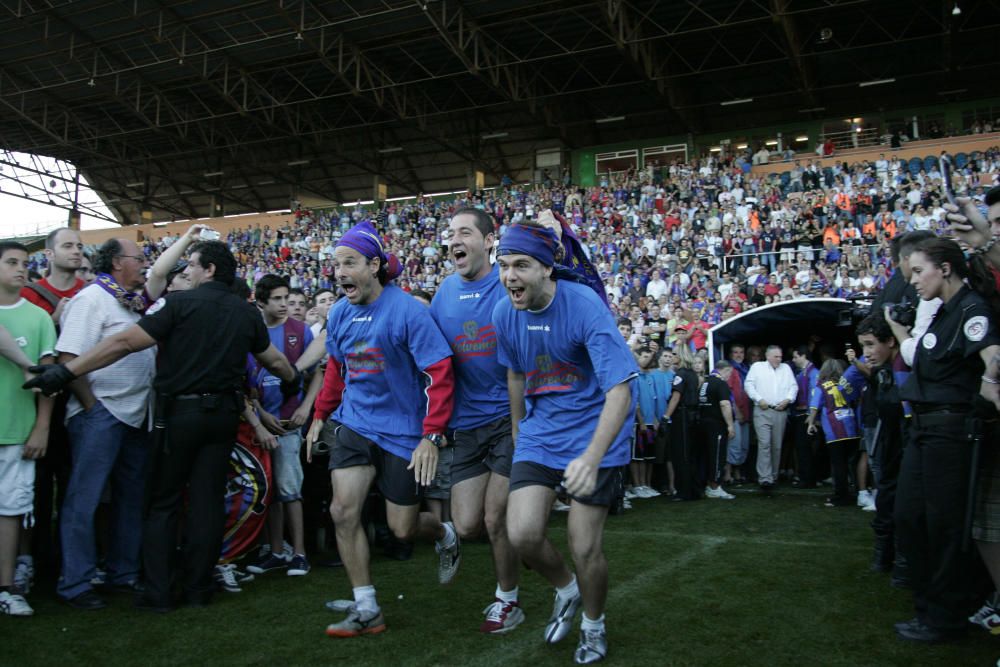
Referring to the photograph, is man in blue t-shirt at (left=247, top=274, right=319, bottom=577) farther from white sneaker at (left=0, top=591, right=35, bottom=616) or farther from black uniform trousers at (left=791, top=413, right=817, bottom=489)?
black uniform trousers at (left=791, top=413, right=817, bottom=489)

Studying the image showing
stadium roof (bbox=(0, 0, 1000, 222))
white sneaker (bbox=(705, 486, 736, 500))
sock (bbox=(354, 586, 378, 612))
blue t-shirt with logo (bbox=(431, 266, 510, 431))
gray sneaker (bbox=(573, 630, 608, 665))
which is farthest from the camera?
stadium roof (bbox=(0, 0, 1000, 222))

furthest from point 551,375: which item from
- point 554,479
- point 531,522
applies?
point 531,522

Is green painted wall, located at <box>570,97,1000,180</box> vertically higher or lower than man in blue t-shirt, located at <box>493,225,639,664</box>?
higher

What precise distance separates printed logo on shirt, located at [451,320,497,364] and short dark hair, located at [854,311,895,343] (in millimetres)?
2910

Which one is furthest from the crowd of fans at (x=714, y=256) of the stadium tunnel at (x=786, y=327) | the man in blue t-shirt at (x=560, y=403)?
the man in blue t-shirt at (x=560, y=403)

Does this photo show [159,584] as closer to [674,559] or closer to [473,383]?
[473,383]

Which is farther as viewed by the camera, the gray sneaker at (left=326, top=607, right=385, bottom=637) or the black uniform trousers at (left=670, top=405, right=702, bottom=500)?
the black uniform trousers at (left=670, top=405, right=702, bottom=500)

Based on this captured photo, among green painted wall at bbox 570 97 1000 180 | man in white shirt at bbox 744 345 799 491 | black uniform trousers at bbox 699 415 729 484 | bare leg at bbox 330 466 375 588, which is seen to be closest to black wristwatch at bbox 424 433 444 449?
bare leg at bbox 330 466 375 588

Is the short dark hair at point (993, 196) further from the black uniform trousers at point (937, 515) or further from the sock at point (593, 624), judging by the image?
the sock at point (593, 624)

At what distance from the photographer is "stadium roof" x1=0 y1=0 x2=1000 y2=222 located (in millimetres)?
24188

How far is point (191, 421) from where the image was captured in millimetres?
4648

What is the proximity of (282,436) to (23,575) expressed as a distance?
179 cm

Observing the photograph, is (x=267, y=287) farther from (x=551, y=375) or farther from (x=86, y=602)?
(x=551, y=375)

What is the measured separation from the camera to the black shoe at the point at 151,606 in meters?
4.61
